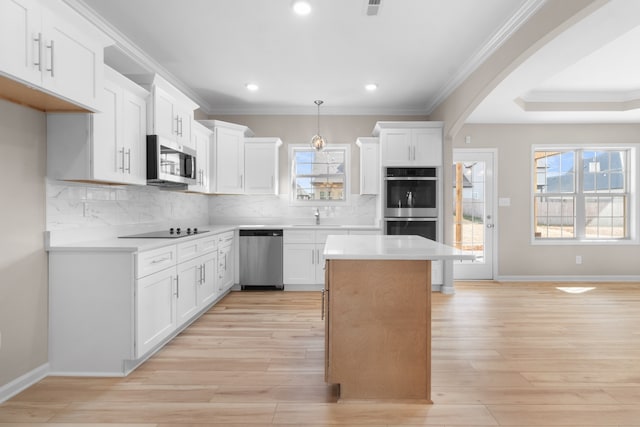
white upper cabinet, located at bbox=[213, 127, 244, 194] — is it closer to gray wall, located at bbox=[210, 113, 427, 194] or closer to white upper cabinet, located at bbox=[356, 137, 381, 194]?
gray wall, located at bbox=[210, 113, 427, 194]

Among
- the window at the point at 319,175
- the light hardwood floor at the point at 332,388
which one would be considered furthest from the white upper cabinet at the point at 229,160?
the light hardwood floor at the point at 332,388

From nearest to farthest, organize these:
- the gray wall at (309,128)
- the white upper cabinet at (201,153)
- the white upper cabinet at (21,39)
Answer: the white upper cabinet at (21,39) < the white upper cabinet at (201,153) < the gray wall at (309,128)

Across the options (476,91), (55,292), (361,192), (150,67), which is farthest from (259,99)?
(55,292)

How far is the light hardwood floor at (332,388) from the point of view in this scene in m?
1.99

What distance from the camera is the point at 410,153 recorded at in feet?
16.0

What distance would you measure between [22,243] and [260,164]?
326 cm

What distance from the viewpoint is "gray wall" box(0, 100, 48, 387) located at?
2152 millimetres

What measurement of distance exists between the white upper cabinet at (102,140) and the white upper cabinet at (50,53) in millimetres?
188

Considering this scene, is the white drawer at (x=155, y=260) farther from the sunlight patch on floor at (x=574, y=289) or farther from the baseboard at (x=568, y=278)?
the sunlight patch on floor at (x=574, y=289)

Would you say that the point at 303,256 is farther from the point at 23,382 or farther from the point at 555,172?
the point at 555,172

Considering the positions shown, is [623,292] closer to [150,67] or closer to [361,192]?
[361,192]

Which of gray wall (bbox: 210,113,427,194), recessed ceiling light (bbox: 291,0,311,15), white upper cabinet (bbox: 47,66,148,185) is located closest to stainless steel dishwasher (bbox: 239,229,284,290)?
gray wall (bbox: 210,113,427,194)

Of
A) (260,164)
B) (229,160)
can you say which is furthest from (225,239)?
(260,164)

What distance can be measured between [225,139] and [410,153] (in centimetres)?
259
